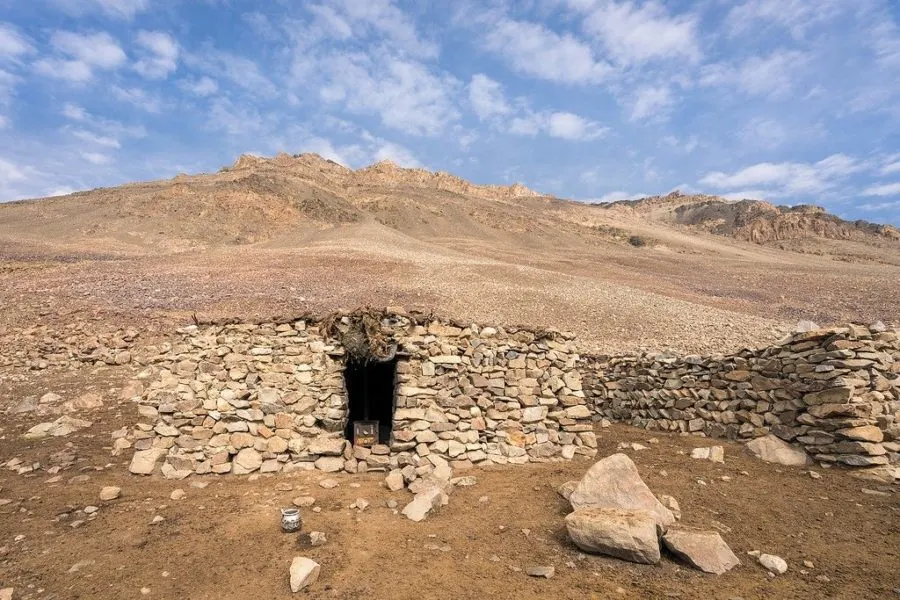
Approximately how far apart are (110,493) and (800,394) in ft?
35.2

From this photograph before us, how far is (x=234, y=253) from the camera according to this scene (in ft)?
120

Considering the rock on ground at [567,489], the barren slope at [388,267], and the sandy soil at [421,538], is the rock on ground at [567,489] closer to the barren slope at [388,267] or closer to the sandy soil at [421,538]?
the sandy soil at [421,538]

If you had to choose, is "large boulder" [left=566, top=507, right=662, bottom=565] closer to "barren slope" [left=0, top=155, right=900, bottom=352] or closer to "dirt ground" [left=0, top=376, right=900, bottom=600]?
"dirt ground" [left=0, top=376, right=900, bottom=600]

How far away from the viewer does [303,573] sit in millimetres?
4574

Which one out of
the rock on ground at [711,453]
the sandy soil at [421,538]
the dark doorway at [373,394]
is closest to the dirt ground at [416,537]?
the sandy soil at [421,538]

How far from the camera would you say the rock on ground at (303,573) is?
4505 mm

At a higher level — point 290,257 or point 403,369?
point 290,257

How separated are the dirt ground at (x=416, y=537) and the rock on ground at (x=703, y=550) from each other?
0.32 feet

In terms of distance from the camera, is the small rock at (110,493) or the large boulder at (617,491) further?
the small rock at (110,493)

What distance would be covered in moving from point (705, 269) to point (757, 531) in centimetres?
4549

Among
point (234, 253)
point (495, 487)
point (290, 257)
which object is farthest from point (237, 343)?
point (234, 253)

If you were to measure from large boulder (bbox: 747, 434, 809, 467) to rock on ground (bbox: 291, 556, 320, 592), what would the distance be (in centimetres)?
746

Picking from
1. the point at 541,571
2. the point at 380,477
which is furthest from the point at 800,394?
the point at 380,477

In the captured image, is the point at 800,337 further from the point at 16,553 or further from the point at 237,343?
the point at 16,553
